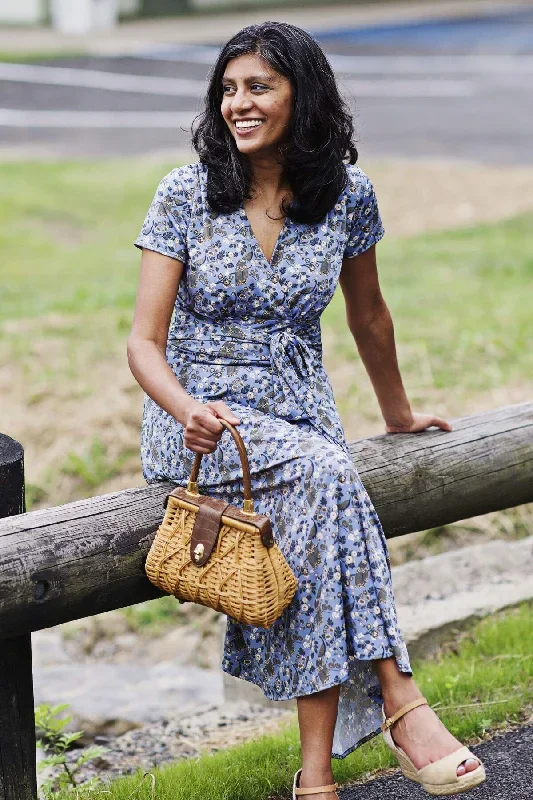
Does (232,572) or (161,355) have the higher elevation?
(161,355)

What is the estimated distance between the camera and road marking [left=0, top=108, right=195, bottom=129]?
1375cm

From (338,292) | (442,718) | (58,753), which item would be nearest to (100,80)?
(338,292)

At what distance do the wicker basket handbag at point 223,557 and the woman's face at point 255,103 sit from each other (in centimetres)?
76

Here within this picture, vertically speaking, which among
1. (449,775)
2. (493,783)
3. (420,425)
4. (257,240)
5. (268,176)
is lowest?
(493,783)

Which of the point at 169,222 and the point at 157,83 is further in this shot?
the point at 157,83

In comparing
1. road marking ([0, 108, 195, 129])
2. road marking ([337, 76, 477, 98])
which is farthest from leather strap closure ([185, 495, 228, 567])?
road marking ([337, 76, 477, 98])

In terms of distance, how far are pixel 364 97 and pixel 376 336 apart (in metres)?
13.0

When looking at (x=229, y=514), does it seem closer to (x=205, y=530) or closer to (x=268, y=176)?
(x=205, y=530)

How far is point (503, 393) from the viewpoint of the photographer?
19.3 ft

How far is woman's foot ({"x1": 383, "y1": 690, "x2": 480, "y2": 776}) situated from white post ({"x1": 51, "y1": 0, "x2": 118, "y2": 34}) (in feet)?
63.4

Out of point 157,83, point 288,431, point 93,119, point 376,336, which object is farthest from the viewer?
point 157,83

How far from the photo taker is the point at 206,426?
259 centimetres

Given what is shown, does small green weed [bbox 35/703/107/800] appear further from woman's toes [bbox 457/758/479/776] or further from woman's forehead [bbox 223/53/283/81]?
woman's forehead [bbox 223/53/283/81]

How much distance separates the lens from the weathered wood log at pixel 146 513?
262cm
